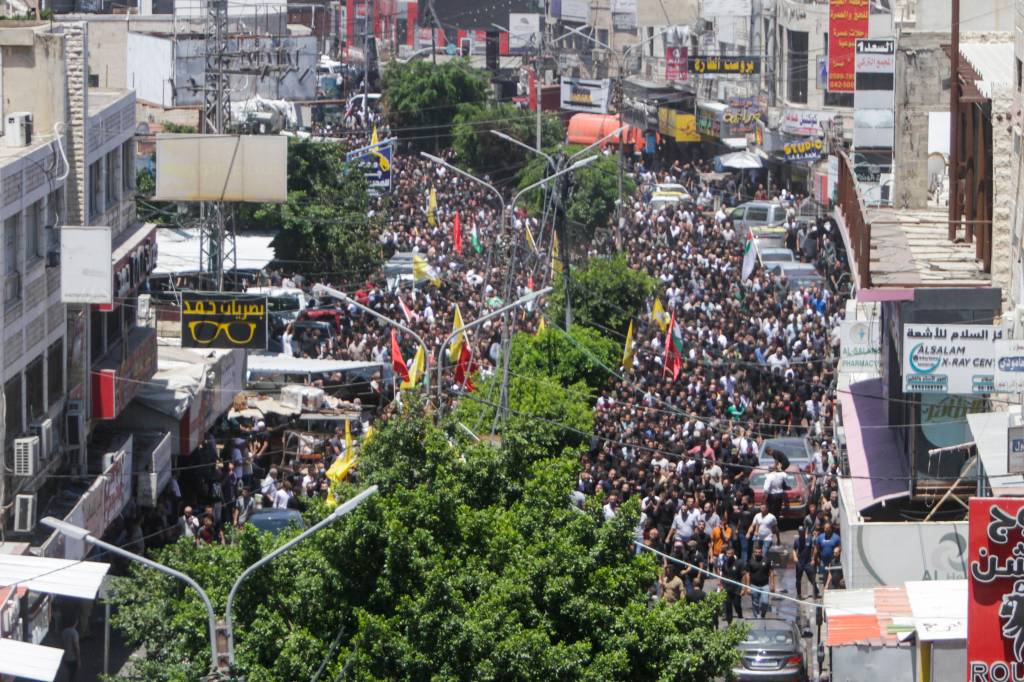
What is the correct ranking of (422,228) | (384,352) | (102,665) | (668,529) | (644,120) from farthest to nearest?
1. (644,120)
2. (422,228)
3. (384,352)
4. (668,529)
5. (102,665)

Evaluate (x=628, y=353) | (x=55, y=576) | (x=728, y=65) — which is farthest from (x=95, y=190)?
(x=728, y=65)

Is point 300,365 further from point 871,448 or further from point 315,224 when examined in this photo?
point 871,448

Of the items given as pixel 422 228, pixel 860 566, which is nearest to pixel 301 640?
pixel 860 566

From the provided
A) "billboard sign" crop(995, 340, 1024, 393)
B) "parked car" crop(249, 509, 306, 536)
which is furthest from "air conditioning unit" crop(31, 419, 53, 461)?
"billboard sign" crop(995, 340, 1024, 393)

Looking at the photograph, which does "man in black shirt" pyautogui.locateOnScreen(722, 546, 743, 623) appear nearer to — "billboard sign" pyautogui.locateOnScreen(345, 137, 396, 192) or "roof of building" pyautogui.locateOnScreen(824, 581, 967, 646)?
"roof of building" pyautogui.locateOnScreen(824, 581, 967, 646)

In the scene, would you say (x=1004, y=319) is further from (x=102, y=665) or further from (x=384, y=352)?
(x=384, y=352)

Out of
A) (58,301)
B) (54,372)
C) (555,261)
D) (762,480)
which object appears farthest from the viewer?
(555,261)
